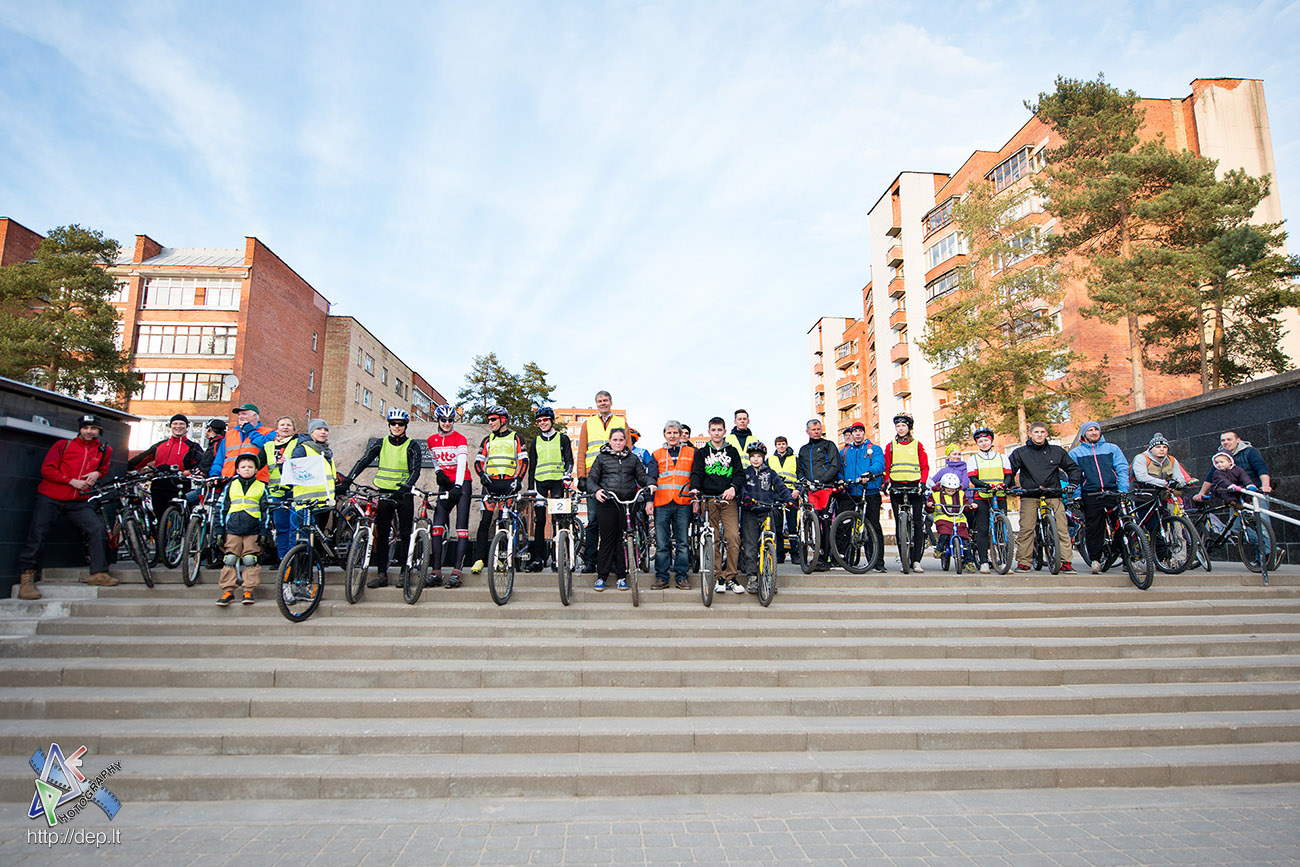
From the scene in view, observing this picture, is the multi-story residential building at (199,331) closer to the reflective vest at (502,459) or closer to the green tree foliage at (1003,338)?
the green tree foliage at (1003,338)

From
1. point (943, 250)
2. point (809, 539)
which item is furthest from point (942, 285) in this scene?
point (809, 539)

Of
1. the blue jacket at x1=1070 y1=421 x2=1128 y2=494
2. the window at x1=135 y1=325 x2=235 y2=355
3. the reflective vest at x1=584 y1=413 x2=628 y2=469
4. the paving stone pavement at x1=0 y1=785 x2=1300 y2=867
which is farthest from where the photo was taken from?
the window at x1=135 y1=325 x2=235 y2=355

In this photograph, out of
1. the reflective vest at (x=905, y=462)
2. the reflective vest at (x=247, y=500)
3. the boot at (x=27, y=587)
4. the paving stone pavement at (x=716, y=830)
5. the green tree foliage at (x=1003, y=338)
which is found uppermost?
the green tree foliage at (x=1003, y=338)

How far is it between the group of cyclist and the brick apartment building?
1830 centimetres

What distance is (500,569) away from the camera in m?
7.06

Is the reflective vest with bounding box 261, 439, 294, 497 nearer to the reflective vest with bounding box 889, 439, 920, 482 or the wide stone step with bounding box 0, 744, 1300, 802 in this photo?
the wide stone step with bounding box 0, 744, 1300, 802

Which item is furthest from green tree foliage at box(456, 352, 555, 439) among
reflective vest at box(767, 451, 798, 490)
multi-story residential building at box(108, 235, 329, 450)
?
reflective vest at box(767, 451, 798, 490)

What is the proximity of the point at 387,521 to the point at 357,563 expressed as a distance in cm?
79

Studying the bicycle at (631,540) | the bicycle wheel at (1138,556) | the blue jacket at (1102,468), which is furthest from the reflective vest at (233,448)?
the blue jacket at (1102,468)

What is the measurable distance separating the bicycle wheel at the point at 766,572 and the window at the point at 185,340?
42.0 m

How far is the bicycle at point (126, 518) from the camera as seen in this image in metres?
7.27

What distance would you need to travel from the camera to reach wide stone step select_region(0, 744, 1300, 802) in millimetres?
4215

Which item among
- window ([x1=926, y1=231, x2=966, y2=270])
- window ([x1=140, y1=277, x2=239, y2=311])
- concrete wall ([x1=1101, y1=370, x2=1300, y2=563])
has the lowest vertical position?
concrete wall ([x1=1101, y1=370, x2=1300, y2=563])

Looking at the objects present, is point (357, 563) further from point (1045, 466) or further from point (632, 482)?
point (1045, 466)
